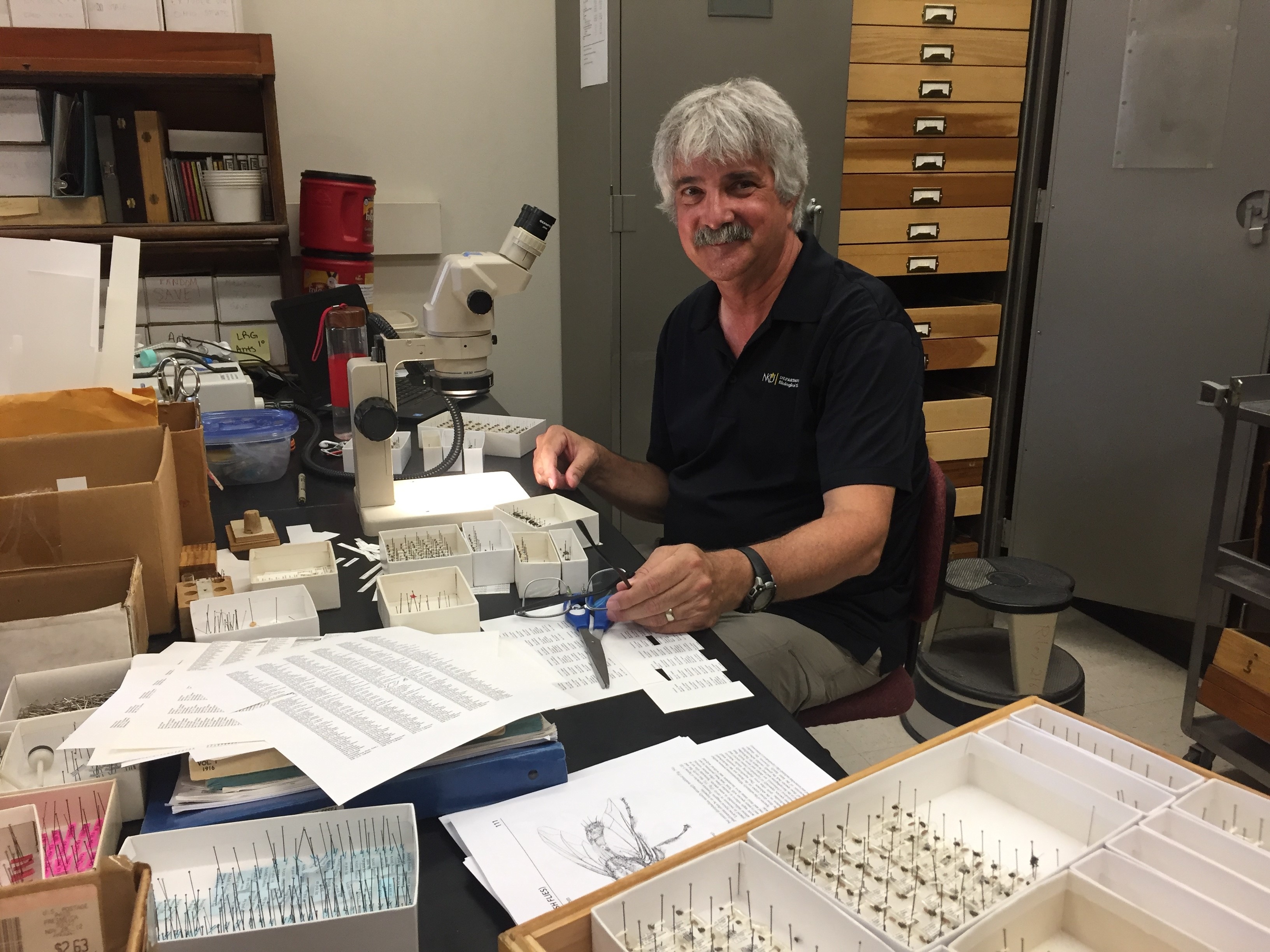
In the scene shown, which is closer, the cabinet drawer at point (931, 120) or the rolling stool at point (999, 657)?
the rolling stool at point (999, 657)

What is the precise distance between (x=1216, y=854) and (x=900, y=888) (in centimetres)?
21

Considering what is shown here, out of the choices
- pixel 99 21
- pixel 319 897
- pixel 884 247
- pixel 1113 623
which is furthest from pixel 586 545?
pixel 1113 623

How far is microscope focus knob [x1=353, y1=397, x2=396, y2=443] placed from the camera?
1484 millimetres

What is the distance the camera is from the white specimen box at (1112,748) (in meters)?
0.71

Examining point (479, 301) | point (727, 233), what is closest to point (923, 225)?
point (479, 301)

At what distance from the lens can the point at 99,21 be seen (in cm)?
245

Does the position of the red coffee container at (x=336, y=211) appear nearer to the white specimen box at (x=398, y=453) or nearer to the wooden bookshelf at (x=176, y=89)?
the wooden bookshelf at (x=176, y=89)

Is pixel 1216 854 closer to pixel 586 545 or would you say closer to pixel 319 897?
pixel 319 897

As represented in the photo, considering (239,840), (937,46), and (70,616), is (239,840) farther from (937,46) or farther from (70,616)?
(937,46)

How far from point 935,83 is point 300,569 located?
2.41 meters

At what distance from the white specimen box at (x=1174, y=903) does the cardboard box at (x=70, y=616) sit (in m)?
0.95

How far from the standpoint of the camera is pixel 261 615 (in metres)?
1.20

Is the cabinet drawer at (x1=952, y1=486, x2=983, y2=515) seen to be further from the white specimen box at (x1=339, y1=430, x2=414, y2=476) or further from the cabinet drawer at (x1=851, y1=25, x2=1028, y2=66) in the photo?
the white specimen box at (x1=339, y1=430, x2=414, y2=476)

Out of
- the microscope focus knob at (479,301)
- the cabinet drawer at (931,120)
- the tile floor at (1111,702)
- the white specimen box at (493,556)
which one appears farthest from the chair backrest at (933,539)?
the cabinet drawer at (931,120)
